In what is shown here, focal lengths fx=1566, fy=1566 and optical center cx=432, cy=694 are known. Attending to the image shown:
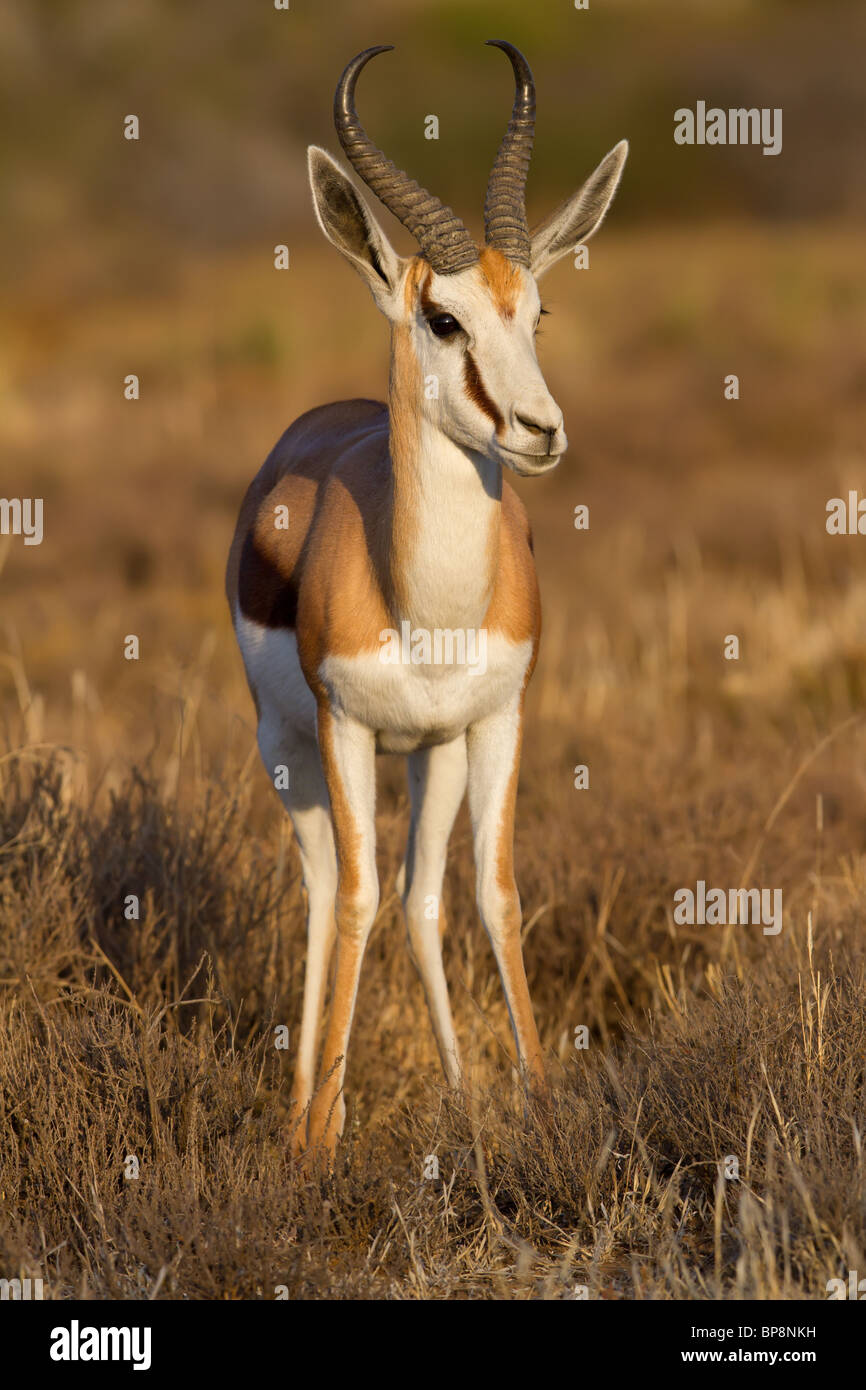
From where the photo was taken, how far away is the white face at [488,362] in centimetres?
451

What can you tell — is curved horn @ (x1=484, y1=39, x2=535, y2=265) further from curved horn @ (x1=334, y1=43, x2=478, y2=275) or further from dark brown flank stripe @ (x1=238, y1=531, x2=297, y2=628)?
dark brown flank stripe @ (x1=238, y1=531, x2=297, y2=628)

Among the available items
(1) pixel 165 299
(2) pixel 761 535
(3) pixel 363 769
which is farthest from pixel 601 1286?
(1) pixel 165 299

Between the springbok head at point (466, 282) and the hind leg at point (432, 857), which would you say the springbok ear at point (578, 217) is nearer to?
the springbok head at point (466, 282)

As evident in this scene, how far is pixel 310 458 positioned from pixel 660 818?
2577mm

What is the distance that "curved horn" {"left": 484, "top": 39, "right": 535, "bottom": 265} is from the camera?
4996 mm

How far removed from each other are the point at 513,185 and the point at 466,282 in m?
0.44

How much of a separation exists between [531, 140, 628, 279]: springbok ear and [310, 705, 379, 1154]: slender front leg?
1670 mm

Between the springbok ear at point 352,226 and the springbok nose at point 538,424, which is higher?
the springbok ear at point 352,226

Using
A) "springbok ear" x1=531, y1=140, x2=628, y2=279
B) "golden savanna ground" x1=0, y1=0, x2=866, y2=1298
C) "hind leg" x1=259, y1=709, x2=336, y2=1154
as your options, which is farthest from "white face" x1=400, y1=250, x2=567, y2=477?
"golden savanna ground" x1=0, y1=0, x2=866, y2=1298

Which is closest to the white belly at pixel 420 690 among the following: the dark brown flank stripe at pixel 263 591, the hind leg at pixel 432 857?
the hind leg at pixel 432 857

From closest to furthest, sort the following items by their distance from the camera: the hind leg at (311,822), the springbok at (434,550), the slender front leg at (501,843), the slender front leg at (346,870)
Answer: the springbok at (434,550), the slender front leg at (346,870), the slender front leg at (501,843), the hind leg at (311,822)

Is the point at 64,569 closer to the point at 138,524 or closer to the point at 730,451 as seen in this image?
the point at 138,524

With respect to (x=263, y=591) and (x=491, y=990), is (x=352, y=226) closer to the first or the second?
(x=263, y=591)

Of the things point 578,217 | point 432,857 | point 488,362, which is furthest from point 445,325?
point 432,857
